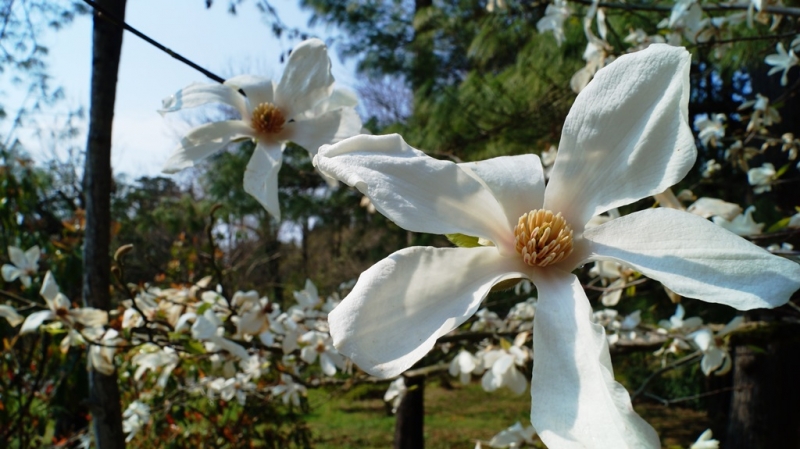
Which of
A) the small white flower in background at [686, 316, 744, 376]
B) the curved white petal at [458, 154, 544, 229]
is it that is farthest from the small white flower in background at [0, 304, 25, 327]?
the small white flower in background at [686, 316, 744, 376]

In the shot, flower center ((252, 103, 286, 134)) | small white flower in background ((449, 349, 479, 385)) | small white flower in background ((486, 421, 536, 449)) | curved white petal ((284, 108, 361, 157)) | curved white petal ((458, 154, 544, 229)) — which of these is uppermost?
flower center ((252, 103, 286, 134))

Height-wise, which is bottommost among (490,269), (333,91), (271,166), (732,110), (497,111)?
(490,269)

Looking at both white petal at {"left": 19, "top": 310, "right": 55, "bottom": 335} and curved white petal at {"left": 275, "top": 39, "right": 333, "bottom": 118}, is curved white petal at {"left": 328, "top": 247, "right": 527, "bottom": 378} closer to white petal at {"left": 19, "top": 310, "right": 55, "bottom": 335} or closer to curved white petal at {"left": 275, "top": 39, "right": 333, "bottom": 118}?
curved white petal at {"left": 275, "top": 39, "right": 333, "bottom": 118}

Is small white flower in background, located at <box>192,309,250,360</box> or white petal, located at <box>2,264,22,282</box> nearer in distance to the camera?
small white flower in background, located at <box>192,309,250,360</box>

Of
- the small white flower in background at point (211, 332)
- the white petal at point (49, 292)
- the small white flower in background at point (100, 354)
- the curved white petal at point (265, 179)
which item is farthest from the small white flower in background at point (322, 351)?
the curved white petal at point (265, 179)

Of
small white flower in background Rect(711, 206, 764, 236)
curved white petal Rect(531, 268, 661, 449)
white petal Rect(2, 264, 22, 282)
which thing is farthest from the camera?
white petal Rect(2, 264, 22, 282)

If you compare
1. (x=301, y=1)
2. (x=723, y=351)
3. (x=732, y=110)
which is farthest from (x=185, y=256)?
(x=732, y=110)

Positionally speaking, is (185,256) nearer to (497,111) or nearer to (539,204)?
(497,111)
